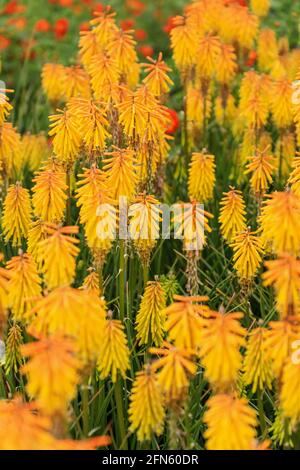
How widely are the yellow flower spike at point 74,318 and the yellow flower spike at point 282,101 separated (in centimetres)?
262

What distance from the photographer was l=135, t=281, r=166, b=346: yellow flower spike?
13.3 ft

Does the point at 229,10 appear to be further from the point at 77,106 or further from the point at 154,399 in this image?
the point at 154,399

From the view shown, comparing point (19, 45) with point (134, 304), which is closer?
point (134, 304)

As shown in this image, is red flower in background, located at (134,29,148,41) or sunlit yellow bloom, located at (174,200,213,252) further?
red flower in background, located at (134,29,148,41)

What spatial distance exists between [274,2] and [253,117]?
358 cm

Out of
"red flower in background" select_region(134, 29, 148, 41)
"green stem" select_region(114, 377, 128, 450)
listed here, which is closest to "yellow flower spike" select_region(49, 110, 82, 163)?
"green stem" select_region(114, 377, 128, 450)

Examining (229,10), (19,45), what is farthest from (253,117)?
(19,45)

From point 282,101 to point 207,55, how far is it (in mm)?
613

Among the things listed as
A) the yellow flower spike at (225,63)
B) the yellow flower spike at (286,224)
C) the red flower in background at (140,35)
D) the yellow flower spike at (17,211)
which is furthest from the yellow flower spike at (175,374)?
the red flower in background at (140,35)

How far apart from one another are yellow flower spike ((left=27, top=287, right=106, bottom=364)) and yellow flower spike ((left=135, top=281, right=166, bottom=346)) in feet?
2.26

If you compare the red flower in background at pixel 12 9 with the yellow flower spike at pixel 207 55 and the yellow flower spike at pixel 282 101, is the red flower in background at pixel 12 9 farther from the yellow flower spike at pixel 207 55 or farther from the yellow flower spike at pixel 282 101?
the yellow flower spike at pixel 282 101

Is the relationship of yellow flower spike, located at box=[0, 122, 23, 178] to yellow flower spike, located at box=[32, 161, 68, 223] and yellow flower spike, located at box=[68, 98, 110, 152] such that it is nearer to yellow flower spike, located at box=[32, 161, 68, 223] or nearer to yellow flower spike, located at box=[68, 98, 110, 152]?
yellow flower spike, located at box=[68, 98, 110, 152]

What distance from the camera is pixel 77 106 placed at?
4535mm

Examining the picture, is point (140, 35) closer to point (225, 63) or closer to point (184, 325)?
point (225, 63)
